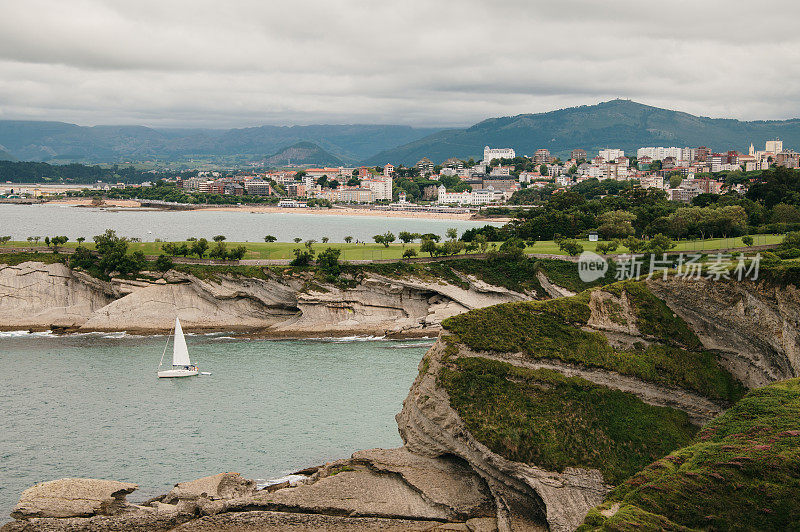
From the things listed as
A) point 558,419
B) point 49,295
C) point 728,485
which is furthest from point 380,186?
point 728,485

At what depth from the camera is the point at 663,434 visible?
17.4m

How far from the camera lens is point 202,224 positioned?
99312 mm

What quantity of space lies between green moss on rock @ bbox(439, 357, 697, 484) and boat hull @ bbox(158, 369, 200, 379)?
53.7 ft

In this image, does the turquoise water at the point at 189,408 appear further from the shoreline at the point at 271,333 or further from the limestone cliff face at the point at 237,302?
the limestone cliff face at the point at 237,302

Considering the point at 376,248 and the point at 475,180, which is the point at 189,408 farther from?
Answer: the point at 475,180

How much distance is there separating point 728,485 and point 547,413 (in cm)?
591

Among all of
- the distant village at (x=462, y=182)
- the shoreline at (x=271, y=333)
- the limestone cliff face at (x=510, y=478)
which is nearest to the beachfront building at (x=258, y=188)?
the distant village at (x=462, y=182)

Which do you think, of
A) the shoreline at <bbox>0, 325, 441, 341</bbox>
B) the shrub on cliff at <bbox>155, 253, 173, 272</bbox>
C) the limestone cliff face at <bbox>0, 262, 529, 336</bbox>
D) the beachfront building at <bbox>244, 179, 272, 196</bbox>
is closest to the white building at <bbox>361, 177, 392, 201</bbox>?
the beachfront building at <bbox>244, 179, 272, 196</bbox>

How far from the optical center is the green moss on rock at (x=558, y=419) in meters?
16.9

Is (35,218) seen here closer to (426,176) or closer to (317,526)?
(426,176)

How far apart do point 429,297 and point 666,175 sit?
114241mm

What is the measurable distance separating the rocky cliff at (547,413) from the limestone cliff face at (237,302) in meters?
22.3

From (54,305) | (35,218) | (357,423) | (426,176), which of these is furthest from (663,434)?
(426,176)

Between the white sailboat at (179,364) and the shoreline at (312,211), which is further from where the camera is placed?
the shoreline at (312,211)
